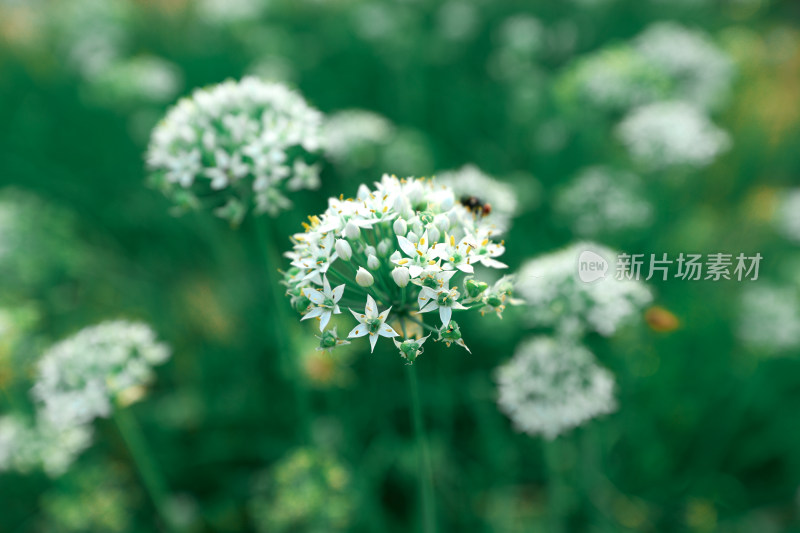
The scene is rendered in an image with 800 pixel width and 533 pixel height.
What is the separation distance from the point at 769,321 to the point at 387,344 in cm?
375

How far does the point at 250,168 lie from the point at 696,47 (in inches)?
268

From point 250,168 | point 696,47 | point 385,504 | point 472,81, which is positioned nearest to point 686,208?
point 696,47

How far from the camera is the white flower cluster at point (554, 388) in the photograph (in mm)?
3311

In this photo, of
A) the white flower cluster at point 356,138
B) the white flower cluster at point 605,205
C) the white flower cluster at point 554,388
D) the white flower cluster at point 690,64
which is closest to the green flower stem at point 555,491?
the white flower cluster at point 554,388

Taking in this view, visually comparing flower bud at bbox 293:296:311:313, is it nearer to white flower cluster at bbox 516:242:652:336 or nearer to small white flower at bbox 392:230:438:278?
small white flower at bbox 392:230:438:278

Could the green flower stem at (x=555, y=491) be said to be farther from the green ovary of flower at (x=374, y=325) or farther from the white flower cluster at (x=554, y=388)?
the green ovary of flower at (x=374, y=325)

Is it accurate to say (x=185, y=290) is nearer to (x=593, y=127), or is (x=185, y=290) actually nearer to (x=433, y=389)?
(x=433, y=389)

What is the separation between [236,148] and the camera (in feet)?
10.3

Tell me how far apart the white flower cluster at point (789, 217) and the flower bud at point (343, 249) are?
19.7 feet

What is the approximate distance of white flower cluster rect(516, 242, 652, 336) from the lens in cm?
338

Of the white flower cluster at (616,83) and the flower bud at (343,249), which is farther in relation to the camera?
the white flower cluster at (616,83)

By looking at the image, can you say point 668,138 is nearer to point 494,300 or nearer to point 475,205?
point 475,205

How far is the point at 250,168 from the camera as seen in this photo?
303 cm

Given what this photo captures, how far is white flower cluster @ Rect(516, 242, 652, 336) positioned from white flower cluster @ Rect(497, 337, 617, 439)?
190 millimetres
